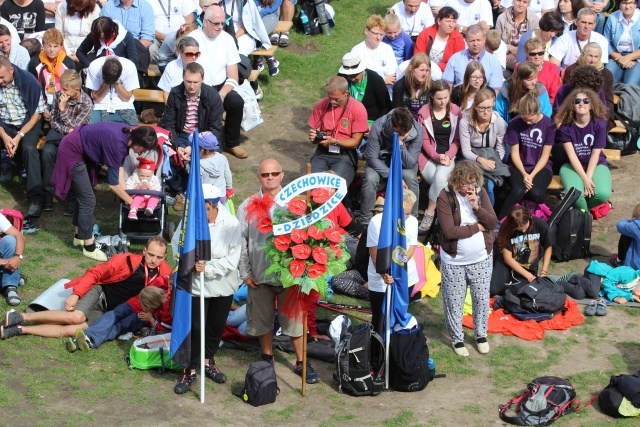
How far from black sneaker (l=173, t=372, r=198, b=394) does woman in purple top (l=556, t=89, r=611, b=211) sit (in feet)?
16.7

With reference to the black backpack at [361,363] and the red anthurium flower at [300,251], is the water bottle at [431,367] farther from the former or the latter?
the red anthurium flower at [300,251]

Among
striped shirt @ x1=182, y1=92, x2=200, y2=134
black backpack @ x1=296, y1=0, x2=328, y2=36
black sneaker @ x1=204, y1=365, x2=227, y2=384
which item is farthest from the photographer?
black backpack @ x1=296, y1=0, x2=328, y2=36

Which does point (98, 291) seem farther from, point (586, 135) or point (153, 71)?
point (586, 135)

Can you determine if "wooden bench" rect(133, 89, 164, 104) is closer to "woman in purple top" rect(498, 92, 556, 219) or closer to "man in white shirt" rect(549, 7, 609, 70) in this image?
"woman in purple top" rect(498, 92, 556, 219)

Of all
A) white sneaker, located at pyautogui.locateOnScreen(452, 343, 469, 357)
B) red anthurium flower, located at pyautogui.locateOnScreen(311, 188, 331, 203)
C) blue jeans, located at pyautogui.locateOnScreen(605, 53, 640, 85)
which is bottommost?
white sneaker, located at pyautogui.locateOnScreen(452, 343, 469, 357)

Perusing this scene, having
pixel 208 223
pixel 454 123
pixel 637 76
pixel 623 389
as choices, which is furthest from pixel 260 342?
pixel 637 76

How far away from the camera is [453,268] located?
34.8 feet

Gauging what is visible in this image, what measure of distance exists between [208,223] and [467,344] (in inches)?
114

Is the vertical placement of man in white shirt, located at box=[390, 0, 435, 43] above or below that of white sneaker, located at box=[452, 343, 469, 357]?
above

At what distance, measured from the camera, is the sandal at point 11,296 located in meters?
11.2

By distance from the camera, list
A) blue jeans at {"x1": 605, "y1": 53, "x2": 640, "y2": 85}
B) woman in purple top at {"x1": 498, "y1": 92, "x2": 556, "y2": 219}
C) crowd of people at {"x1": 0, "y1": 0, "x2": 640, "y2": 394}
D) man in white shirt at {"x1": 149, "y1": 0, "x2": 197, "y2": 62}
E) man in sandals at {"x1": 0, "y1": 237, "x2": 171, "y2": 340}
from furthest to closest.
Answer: man in white shirt at {"x1": 149, "y1": 0, "x2": 197, "y2": 62} < blue jeans at {"x1": 605, "y1": 53, "x2": 640, "y2": 85} < woman in purple top at {"x1": 498, "y1": 92, "x2": 556, "y2": 219} < man in sandals at {"x1": 0, "y1": 237, "x2": 171, "y2": 340} < crowd of people at {"x1": 0, "y1": 0, "x2": 640, "y2": 394}

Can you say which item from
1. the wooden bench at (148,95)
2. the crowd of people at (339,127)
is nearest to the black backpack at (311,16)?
the crowd of people at (339,127)

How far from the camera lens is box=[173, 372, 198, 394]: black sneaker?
990 centimetres

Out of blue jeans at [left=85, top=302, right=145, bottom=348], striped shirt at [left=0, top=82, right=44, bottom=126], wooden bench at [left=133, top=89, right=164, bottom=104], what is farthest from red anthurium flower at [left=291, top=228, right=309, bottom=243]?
wooden bench at [left=133, top=89, right=164, bottom=104]
